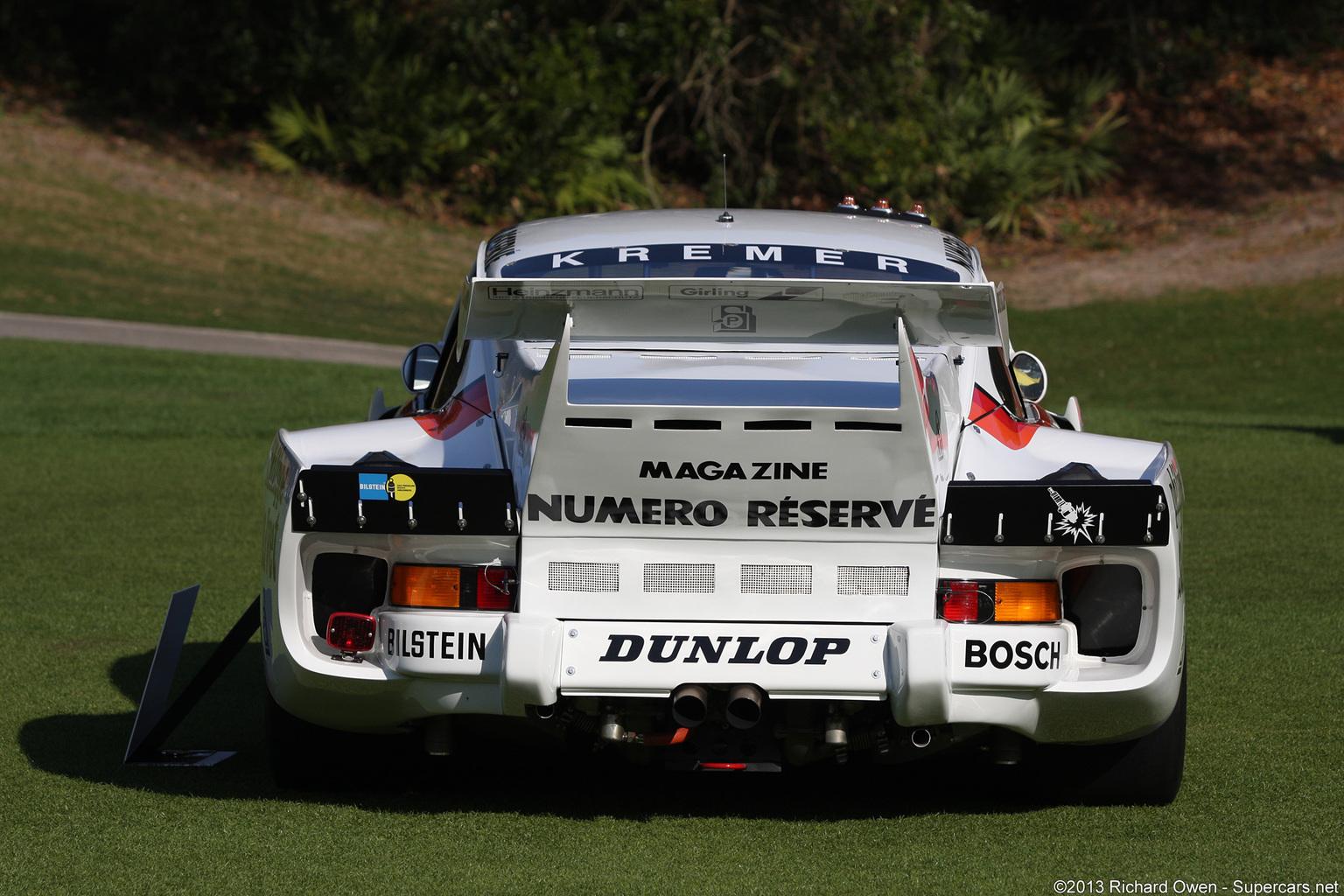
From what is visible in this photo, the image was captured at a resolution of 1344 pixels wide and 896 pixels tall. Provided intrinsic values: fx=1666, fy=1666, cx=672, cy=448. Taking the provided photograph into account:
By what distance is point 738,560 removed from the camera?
3918 mm

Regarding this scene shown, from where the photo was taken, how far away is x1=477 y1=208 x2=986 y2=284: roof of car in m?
5.09

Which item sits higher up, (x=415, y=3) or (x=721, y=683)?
(x=721, y=683)

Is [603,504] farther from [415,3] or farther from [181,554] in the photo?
[415,3]

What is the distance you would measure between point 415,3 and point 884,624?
29867mm

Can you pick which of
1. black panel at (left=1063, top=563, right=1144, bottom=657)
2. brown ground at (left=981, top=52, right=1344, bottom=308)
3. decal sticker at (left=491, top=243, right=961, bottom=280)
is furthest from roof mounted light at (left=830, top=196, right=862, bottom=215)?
brown ground at (left=981, top=52, right=1344, bottom=308)

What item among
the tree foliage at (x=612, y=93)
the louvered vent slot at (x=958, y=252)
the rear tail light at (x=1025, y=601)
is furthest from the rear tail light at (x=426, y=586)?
the tree foliage at (x=612, y=93)

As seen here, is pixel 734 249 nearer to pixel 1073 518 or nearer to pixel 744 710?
pixel 1073 518

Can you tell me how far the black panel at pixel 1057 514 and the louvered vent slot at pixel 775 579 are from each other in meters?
0.36

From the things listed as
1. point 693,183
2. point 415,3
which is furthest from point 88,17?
point 693,183

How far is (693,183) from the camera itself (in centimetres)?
3244

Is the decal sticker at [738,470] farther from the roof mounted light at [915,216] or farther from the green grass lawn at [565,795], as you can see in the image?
the roof mounted light at [915,216]

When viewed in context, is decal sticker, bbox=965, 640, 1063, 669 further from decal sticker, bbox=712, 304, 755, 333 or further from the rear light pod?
decal sticker, bbox=712, 304, 755, 333

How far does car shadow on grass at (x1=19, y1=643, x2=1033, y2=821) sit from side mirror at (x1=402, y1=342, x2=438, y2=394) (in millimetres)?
1254

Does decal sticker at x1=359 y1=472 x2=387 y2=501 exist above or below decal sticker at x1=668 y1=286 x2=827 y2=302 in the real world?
below
